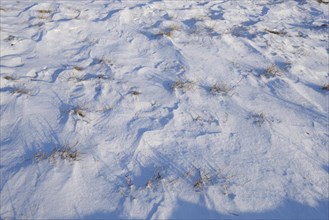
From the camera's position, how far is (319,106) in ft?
10.3

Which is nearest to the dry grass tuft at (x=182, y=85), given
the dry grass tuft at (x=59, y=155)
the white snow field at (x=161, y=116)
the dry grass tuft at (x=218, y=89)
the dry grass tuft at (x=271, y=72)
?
the white snow field at (x=161, y=116)

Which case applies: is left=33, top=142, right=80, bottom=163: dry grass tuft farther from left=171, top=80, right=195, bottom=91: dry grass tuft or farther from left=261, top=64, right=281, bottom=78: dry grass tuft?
left=261, top=64, right=281, bottom=78: dry grass tuft

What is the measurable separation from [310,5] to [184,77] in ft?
11.0

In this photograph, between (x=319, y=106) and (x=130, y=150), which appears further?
(x=319, y=106)

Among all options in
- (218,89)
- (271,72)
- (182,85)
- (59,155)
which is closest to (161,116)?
(182,85)

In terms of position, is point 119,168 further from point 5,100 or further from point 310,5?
point 310,5

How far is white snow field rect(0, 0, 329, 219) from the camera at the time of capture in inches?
87.2

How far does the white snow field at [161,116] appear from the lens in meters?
2.21

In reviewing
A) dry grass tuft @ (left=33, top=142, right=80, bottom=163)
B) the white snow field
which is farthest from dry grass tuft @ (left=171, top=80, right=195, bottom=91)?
dry grass tuft @ (left=33, top=142, right=80, bottom=163)

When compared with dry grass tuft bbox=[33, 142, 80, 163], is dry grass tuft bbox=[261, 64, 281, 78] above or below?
below

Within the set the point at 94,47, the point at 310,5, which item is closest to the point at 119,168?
the point at 94,47

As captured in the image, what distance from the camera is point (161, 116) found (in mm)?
2881

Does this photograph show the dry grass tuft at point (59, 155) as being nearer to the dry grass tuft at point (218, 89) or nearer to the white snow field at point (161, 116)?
the white snow field at point (161, 116)

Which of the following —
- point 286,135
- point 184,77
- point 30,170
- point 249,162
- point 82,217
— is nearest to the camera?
point 82,217
